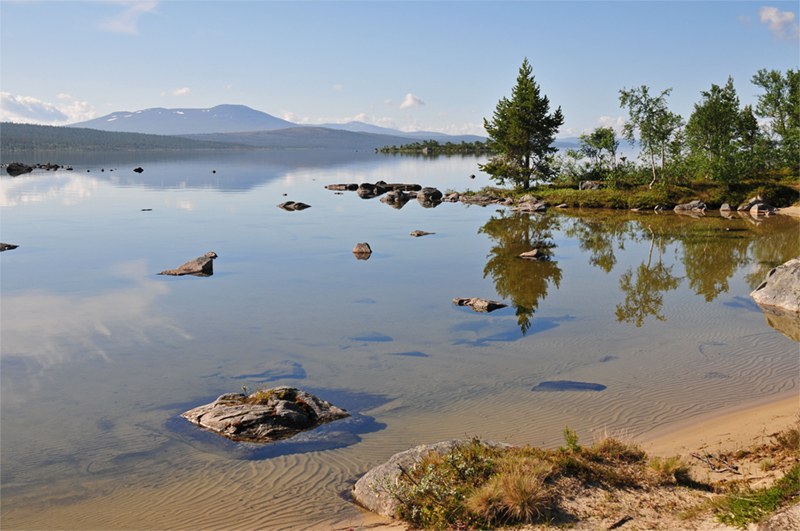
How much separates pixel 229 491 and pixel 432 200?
58251 millimetres

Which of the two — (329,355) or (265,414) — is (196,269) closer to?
(329,355)

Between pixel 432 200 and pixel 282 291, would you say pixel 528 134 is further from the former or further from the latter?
pixel 282 291

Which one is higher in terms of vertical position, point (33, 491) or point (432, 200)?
point (432, 200)

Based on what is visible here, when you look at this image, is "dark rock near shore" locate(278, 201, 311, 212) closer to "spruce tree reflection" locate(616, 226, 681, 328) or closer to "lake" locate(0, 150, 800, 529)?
"lake" locate(0, 150, 800, 529)

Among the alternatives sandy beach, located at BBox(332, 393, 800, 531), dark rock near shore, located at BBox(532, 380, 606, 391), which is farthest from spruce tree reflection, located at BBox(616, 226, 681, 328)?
sandy beach, located at BBox(332, 393, 800, 531)

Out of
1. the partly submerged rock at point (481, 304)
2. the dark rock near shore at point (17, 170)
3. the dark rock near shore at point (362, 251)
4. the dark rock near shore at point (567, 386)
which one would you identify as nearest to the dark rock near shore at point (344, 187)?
the dark rock near shore at point (362, 251)

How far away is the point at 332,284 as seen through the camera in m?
25.6

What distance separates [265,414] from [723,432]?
980 cm

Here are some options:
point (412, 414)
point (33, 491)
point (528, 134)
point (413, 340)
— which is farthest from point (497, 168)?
point (33, 491)

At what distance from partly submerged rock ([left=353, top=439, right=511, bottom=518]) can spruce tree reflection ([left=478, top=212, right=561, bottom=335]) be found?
939 cm

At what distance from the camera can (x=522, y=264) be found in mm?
30656

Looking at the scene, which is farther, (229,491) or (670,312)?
(670,312)

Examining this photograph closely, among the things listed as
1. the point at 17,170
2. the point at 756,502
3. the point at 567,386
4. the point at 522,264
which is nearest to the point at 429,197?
the point at 522,264

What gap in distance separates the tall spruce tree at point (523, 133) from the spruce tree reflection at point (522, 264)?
1754cm
